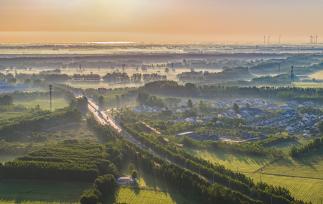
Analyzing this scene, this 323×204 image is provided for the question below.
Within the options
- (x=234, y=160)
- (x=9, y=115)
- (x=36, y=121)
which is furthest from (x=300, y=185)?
(x=9, y=115)

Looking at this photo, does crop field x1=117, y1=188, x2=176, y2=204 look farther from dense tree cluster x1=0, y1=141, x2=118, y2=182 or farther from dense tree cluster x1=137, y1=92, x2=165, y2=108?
dense tree cluster x1=137, y1=92, x2=165, y2=108

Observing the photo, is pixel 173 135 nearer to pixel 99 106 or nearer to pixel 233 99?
pixel 99 106

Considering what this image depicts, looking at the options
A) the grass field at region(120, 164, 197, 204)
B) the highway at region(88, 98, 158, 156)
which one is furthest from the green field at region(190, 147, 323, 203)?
the grass field at region(120, 164, 197, 204)

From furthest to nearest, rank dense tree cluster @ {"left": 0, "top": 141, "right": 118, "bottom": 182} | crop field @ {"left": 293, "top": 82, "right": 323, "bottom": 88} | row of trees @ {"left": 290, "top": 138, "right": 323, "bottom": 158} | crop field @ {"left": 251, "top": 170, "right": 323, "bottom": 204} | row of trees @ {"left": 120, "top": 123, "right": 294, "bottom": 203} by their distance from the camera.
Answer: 1. crop field @ {"left": 293, "top": 82, "right": 323, "bottom": 88}
2. row of trees @ {"left": 290, "top": 138, "right": 323, "bottom": 158}
3. dense tree cluster @ {"left": 0, "top": 141, "right": 118, "bottom": 182}
4. crop field @ {"left": 251, "top": 170, "right": 323, "bottom": 204}
5. row of trees @ {"left": 120, "top": 123, "right": 294, "bottom": 203}

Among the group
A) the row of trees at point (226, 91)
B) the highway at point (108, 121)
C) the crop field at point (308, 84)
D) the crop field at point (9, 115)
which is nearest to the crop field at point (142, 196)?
the highway at point (108, 121)

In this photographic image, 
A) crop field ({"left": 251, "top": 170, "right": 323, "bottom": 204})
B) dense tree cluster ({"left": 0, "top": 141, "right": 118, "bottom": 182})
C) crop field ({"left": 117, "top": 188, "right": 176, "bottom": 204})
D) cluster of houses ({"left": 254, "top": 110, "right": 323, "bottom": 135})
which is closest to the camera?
crop field ({"left": 117, "top": 188, "right": 176, "bottom": 204})

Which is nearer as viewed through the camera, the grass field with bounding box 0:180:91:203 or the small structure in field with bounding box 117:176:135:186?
the grass field with bounding box 0:180:91:203
